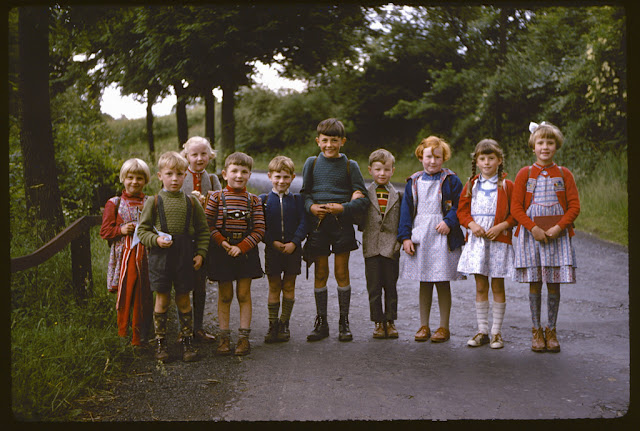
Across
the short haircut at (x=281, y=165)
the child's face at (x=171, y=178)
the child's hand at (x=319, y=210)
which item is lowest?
the child's hand at (x=319, y=210)

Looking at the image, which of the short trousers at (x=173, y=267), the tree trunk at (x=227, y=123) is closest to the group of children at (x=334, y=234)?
the short trousers at (x=173, y=267)

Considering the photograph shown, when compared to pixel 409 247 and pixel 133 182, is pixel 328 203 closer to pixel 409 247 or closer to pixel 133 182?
pixel 409 247

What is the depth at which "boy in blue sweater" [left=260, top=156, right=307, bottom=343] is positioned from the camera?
549 cm

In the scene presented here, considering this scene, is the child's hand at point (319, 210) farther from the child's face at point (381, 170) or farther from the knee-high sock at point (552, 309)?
the knee-high sock at point (552, 309)

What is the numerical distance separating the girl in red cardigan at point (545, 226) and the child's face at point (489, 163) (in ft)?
0.83

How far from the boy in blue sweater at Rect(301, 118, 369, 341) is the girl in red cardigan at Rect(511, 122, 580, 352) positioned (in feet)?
4.41

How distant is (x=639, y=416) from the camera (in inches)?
115

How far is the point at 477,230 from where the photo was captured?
5395 millimetres

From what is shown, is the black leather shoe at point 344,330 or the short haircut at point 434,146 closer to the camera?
the black leather shoe at point 344,330

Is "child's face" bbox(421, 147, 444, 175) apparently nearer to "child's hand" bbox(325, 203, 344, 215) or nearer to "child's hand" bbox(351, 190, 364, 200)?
"child's hand" bbox(351, 190, 364, 200)

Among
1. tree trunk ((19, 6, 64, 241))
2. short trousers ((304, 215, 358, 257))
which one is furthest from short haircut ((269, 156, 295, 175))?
tree trunk ((19, 6, 64, 241))

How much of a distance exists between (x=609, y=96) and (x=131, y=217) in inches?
460

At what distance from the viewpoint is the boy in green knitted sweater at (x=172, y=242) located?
490 cm

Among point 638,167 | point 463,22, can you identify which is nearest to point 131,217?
point 638,167
